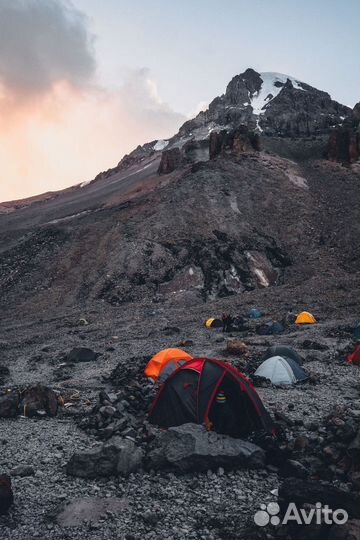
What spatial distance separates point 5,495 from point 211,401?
16.4ft

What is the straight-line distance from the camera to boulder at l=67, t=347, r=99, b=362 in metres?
21.4

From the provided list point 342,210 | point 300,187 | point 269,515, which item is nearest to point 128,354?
point 269,515

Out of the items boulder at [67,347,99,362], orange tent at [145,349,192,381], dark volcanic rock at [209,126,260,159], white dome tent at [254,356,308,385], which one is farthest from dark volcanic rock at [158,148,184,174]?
white dome tent at [254,356,308,385]

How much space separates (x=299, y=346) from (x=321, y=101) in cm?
9894

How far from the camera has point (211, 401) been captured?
1079cm

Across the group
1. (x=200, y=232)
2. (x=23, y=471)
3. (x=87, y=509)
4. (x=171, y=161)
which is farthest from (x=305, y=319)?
(x=171, y=161)

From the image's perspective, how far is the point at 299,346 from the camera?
20.9 m

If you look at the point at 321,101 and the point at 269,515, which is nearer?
the point at 269,515

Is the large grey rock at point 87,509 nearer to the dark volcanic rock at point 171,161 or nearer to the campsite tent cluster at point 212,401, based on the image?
the campsite tent cluster at point 212,401

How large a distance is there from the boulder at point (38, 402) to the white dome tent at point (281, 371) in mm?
7233

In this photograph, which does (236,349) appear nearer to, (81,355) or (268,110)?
(81,355)

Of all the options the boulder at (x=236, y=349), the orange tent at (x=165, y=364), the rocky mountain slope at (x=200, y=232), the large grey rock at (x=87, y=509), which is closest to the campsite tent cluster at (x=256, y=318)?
the boulder at (x=236, y=349)

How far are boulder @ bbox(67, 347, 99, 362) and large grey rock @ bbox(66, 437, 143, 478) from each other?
1240 cm

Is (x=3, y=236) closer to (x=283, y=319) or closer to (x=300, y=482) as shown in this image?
(x=283, y=319)
